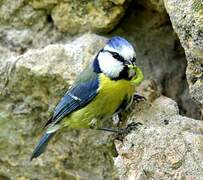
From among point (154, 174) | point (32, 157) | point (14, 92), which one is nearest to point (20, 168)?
point (32, 157)

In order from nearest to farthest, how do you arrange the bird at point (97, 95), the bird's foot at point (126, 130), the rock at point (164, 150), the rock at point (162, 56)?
1. the rock at point (164, 150)
2. the bird's foot at point (126, 130)
3. the bird at point (97, 95)
4. the rock at point (162, 56)

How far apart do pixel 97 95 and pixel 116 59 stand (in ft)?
0.62

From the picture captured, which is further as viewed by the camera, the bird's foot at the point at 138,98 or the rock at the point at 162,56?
the rock at the point at 162,56

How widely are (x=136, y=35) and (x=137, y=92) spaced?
290mm

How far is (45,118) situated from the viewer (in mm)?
2500

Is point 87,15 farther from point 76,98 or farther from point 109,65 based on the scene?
point 76,98

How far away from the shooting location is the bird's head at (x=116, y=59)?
2281mm

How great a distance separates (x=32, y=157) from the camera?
8.03 feet

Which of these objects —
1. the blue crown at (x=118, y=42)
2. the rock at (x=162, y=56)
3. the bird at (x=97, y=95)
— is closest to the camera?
the blue crown at (x=118, y=42)

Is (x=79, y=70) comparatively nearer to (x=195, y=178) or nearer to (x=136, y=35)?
(x=136, y=35)

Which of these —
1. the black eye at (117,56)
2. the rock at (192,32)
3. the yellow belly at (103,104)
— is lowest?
the yellow belly at (103,104)

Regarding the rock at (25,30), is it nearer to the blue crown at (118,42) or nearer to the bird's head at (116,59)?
the bird's head at (116,59)

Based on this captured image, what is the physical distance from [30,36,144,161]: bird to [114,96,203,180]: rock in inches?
13.1

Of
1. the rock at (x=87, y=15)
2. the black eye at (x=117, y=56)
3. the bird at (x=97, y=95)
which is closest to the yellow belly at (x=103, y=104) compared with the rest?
the bird at (x=97, y=95)
